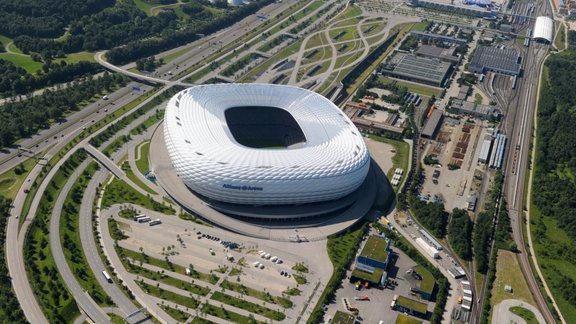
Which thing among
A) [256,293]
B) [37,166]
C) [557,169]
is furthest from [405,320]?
[37,166]

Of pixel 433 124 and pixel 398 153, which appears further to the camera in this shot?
pixel 433 124

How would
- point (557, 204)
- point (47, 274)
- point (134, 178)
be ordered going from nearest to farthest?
point (47, 274)
point (134, 178)
point (557, 204)

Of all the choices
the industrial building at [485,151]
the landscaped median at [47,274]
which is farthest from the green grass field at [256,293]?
the industrial building at [485,151]

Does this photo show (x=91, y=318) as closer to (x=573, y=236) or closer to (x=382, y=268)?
(x=382, y=268)

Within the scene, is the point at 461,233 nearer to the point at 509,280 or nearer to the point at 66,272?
the point at 509,280

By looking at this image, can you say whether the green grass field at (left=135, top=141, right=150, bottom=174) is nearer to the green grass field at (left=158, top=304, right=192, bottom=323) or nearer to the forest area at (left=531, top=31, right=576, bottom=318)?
the green grass field at (left=158, top=304, right=192, bottom=323)

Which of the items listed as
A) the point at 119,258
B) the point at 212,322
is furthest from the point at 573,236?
the point at 119,258
